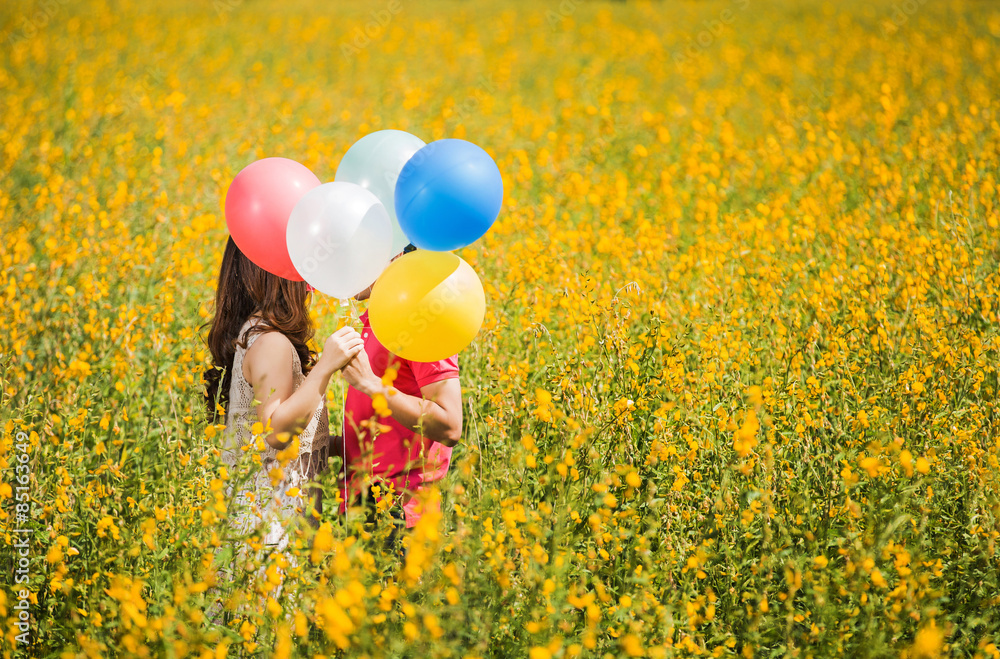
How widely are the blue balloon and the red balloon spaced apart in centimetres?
38

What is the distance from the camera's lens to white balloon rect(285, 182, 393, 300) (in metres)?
2.10

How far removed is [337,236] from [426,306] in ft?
1.15

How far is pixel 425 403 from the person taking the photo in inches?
87.7

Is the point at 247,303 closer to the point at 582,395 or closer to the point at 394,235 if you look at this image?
the point at 394,235

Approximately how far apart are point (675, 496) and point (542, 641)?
2.82 ft

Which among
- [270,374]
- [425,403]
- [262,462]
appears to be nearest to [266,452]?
[262,462]

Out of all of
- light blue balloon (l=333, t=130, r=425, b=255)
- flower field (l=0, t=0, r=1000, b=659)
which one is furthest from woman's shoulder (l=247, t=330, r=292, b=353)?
light blue balloon (l=333, t=130, r=425, b=255)

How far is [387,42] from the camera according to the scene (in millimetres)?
11328

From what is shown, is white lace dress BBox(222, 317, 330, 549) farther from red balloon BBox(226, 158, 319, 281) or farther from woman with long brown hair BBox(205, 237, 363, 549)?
red balloon BBox(226, 158, 319, 281)

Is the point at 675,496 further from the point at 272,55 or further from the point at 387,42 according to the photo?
the point at 387,42

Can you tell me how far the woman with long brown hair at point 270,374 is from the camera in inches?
84.5

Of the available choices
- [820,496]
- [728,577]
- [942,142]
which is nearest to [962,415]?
[820,496]

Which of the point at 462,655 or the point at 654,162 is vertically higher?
the point at 654,162

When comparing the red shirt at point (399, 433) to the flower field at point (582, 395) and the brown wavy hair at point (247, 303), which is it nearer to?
the flower field at point (582, 395)
